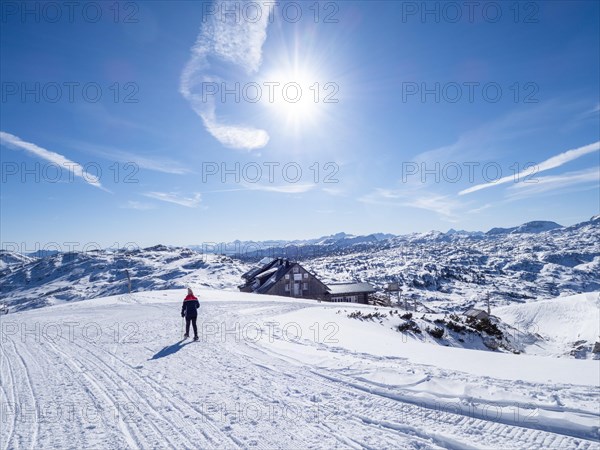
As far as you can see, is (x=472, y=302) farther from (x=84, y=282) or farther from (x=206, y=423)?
(x=84, y=282)

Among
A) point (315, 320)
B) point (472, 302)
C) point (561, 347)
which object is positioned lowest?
point (472, 302)

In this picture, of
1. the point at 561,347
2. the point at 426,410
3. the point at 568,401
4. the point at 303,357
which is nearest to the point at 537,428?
the point at 568,401

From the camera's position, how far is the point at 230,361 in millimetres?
9250

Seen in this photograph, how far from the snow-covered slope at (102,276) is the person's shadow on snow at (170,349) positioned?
3904 inches

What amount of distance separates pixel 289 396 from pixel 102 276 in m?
175

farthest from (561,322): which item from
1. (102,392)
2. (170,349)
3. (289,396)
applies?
(102,392)

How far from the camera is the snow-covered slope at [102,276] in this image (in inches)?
4697

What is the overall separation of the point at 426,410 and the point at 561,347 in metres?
38.5

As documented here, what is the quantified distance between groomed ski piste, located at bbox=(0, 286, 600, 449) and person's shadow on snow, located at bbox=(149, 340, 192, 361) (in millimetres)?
40

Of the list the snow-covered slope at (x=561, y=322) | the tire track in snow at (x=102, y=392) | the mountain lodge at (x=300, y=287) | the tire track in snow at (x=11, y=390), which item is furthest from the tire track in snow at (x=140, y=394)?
the mountain lodge at (x=300, y=287)

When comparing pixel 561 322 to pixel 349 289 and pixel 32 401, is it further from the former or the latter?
pixel 32 401

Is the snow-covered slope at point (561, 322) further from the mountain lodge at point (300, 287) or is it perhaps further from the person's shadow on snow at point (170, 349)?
the person's shadow on snow at point (170, 349)

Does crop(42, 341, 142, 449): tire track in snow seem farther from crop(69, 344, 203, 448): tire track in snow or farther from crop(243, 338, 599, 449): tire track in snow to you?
crop(243, 338, 599, 449): tire track in snow

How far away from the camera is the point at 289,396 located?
22.1ft
